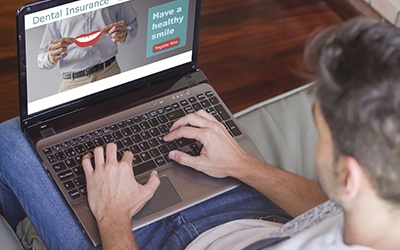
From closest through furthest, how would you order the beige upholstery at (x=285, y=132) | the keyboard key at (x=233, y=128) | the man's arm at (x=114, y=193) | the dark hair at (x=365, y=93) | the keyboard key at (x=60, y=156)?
the dark hair at (x=365, y=93), the man's arm at (x=114, y=193), the keyboard key at (x=60, y=156), the keyboard key at (x=233, y=128), the beige upholstery at (x=285, y=132)

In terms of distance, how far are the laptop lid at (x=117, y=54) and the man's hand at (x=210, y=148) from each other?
0.13m

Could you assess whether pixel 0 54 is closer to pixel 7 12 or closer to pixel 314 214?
pixel 7 12

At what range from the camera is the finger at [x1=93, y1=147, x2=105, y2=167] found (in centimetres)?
137

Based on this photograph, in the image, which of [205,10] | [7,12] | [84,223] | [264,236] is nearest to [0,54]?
[7,12]

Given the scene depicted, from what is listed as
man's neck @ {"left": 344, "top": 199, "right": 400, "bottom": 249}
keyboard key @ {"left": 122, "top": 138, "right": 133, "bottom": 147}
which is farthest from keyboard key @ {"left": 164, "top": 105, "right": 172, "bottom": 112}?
man's neck @ {"left": 344, "top": 199, "right": 400, "bottom": 249}

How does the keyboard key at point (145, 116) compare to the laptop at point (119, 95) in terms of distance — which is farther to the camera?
the keyboard key at point (145, 116)

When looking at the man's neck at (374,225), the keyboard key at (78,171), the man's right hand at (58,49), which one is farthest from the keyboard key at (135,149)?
the man's neck at (374,225)

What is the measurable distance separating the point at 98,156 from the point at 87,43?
8.1 inches

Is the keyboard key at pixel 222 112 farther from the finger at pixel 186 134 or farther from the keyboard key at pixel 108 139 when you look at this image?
the keyboard key at pixel 108 139

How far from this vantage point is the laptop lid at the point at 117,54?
132 centimetres

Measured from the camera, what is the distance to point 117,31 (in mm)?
1427

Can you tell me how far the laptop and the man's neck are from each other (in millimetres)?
423

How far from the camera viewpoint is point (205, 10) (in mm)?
2496

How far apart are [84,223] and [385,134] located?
62 cm
